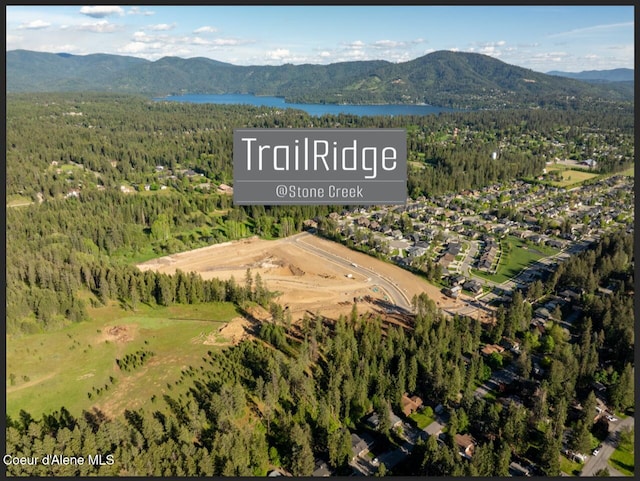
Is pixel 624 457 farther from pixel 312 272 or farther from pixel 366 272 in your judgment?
pixel 312 272

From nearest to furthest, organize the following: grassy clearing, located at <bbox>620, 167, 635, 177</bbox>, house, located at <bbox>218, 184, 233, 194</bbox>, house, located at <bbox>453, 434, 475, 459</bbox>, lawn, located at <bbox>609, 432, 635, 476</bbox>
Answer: lawn, located at <bbox>609, 432, 635, 476</bbox>
house, located at <bbox>453, 434, 475, 459</bbox>
house, located at <bbox>218, 184, 233, 194</bbox>
grassy clearing, located at <bbox>620, 167, 635, 177</bbox>

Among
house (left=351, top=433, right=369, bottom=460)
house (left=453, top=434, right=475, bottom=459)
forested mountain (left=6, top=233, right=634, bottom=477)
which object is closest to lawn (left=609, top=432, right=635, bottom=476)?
forested mountain (left=6, top=233, right=634, bottom=477)

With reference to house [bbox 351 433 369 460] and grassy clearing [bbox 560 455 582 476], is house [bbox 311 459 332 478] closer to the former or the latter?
house [bbox 351 433 369 460]

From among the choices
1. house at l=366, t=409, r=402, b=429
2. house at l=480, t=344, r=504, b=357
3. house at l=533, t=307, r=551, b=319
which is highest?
house at l=533, t=307, r=551, b=319

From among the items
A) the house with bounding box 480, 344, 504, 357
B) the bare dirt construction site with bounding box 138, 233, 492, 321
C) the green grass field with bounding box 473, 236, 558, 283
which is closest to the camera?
the house with bounding box 480, 344, 504, 357

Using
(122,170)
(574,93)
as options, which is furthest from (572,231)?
(574,93)

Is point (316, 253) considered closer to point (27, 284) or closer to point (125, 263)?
point (125, 263)

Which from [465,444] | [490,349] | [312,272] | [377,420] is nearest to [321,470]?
[377,420]
